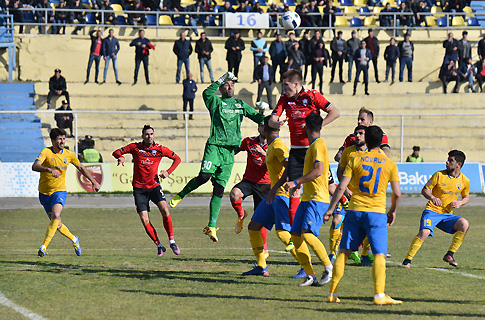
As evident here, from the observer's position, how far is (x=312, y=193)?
8.90 m

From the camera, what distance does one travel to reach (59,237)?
16.2 m

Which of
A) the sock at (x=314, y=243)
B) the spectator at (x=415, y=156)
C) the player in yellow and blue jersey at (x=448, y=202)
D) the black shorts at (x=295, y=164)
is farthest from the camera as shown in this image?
the spectator at (x=415, y=156)

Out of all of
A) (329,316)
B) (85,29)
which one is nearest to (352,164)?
(329,316)

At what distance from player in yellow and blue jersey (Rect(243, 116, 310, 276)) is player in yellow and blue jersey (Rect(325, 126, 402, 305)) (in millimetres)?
1391

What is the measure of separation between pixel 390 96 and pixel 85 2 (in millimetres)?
14713

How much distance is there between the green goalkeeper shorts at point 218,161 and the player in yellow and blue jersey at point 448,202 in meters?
3.50

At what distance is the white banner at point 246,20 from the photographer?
33312 mm

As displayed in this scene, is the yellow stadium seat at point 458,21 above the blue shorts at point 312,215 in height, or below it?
above

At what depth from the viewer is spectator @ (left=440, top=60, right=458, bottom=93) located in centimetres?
3284

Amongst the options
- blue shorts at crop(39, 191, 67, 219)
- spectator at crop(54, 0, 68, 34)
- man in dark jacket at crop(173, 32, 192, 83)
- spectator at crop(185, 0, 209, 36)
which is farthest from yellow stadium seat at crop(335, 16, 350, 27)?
blue shorts at crop(39, 191, 67, 219)

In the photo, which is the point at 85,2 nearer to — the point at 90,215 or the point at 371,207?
the point at 90,215

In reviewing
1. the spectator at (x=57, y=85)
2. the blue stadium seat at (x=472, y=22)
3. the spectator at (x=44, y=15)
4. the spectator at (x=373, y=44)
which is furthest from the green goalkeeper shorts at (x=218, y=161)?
the blue stadium seat at (x=472, y=22)

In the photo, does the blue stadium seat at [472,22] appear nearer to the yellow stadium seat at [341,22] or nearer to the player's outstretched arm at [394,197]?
the yellow stadium seat at [341,22]

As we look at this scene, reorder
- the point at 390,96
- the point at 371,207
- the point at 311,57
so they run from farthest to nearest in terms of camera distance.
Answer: the point at 390,96
the point at 311,57
the point at 371,207
